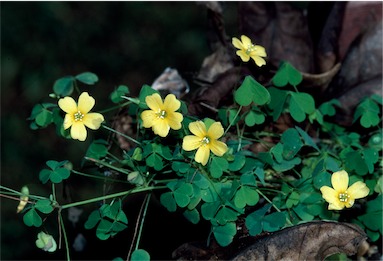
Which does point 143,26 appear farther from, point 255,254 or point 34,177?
point 255,254

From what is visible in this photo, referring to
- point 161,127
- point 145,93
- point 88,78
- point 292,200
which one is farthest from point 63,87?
point 292,200

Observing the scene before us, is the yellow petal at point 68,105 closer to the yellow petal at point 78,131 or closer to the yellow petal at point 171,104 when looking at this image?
the yellow petal at point 78,131

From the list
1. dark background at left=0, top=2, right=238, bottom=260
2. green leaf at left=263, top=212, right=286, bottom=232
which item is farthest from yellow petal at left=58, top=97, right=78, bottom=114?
dark background at left=0, top=2, right=238, bottom=260

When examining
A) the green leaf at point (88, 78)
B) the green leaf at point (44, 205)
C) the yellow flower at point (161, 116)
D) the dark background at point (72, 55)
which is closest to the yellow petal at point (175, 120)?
the yellow flower at point (161, 116)

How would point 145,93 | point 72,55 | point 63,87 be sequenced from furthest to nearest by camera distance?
point 72,55
point 63,87
point 145,93

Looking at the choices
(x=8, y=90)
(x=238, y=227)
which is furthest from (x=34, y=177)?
(x=238, y=227)

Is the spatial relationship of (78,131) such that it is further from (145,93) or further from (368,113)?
(368,113)

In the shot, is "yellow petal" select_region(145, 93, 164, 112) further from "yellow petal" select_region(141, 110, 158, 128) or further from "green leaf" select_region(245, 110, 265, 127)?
"green leaf" select_region(245, 110, 265, 127)
